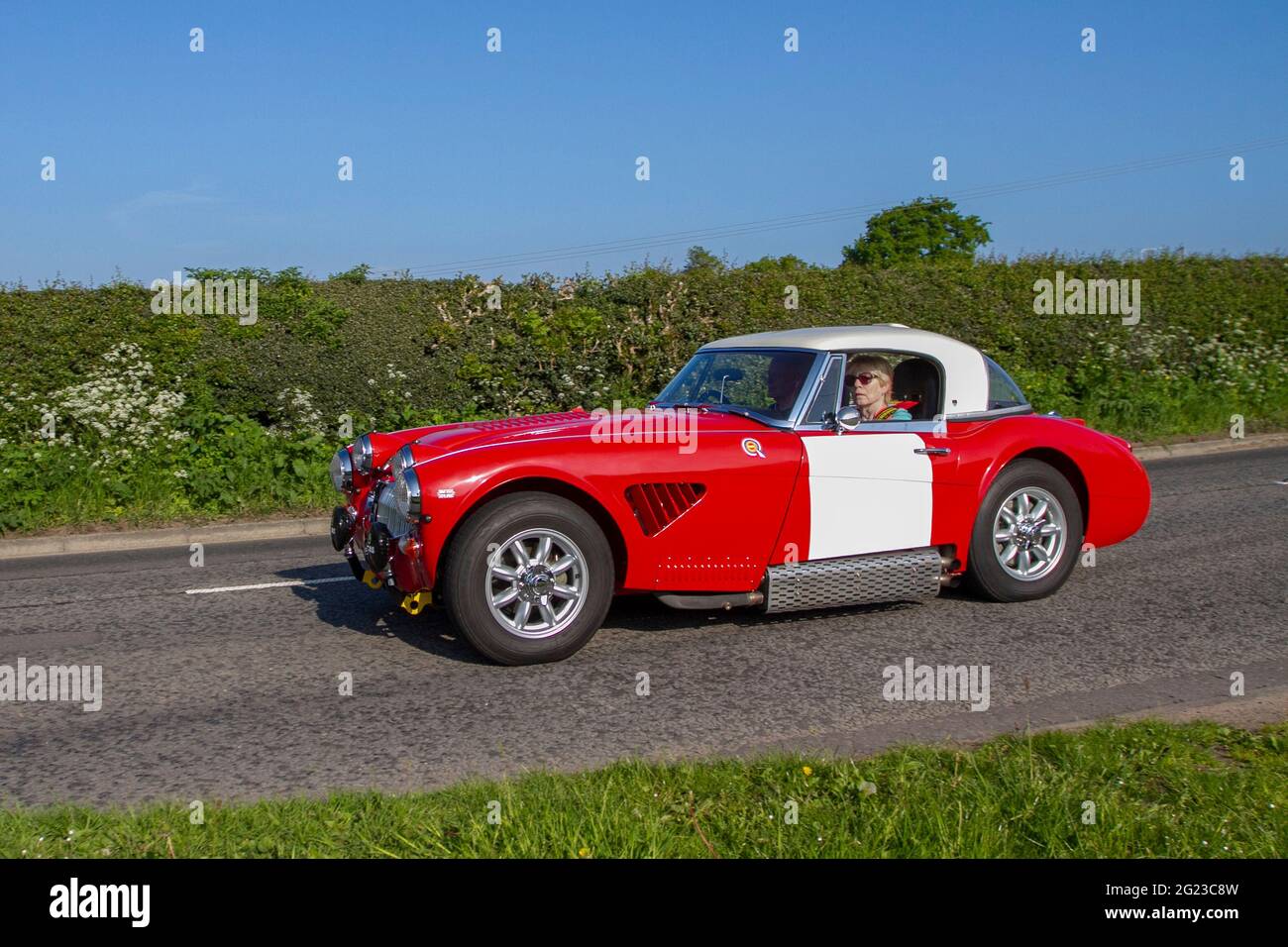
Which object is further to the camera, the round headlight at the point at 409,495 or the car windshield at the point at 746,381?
the car windshield at the point at 746,381

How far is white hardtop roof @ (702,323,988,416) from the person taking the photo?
7.23 metres

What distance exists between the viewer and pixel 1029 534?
7.39 meters

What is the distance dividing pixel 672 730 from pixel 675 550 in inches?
51.1

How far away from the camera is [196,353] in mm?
14125

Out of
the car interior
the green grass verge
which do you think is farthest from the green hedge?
the green grass verge

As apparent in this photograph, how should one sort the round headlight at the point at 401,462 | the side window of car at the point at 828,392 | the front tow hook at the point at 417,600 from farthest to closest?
1. the side window of car at the point at 828,392
2. the round headlight at the point at 401,462
3. the front tow hook at the point at 417,600

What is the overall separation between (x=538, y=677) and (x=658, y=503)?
1068mm

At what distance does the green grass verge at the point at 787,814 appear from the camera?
3.68 meters

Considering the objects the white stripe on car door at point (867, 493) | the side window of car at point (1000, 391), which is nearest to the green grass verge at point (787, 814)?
the white stripe on car door at point (867, 493)

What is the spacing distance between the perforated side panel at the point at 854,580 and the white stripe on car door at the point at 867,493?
0.07 meters

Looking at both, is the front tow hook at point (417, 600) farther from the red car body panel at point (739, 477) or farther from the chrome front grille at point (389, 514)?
the chrome front grille at point (389, 514)
